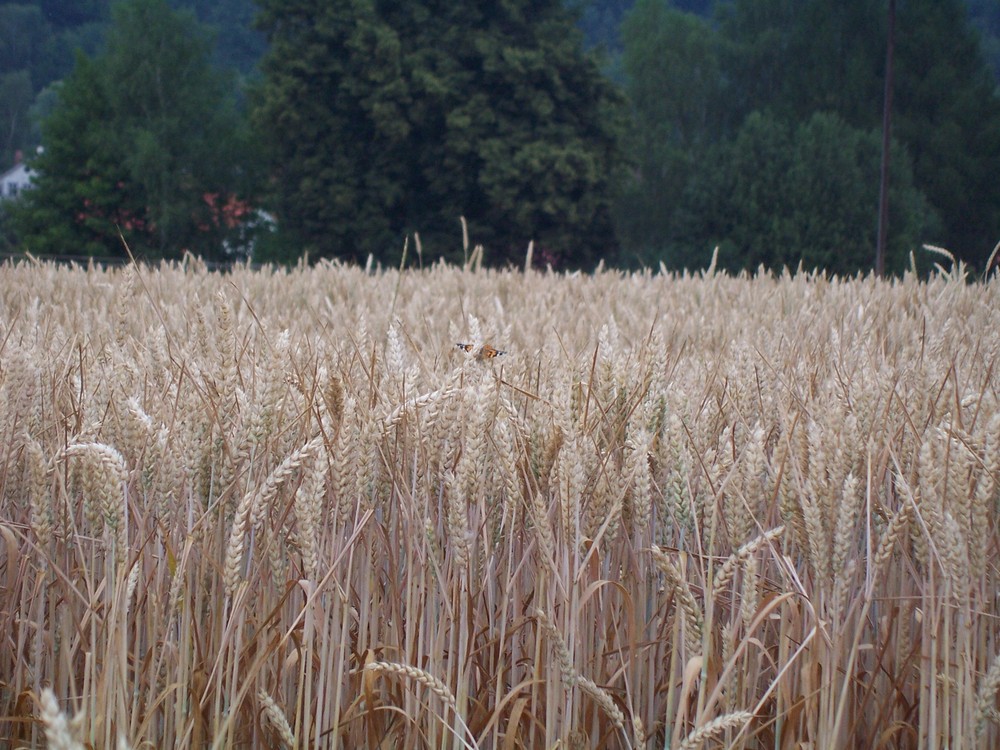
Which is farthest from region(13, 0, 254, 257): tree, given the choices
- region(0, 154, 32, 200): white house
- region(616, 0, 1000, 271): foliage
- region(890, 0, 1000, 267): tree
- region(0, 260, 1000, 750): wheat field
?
region(0, 260, 1000, 750): wheat field

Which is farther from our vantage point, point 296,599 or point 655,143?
point 655,143

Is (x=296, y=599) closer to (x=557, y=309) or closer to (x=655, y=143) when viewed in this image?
(x=557, y=309)

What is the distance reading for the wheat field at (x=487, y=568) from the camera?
4.51 feet

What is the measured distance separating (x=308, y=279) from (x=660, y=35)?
137 feet

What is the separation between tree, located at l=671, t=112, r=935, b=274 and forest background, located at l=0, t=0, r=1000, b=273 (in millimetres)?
88

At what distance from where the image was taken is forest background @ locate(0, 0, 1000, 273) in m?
27.7

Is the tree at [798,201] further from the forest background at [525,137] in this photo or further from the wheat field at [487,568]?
the wheat field at [487,568]

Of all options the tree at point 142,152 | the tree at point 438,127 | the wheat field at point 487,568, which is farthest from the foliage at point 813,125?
the wheat field at point 487,568

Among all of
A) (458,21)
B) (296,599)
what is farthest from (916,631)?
(458,21)

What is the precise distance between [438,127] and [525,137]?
8.80 ft

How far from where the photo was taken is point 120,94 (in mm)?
36812

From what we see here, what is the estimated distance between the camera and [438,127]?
28547mm

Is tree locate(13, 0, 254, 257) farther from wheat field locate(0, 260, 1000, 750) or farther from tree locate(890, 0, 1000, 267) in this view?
wheat field locate(0, 260, 1000, 750)

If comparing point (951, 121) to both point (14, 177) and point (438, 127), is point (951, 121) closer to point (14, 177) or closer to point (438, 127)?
point (438, 127)
